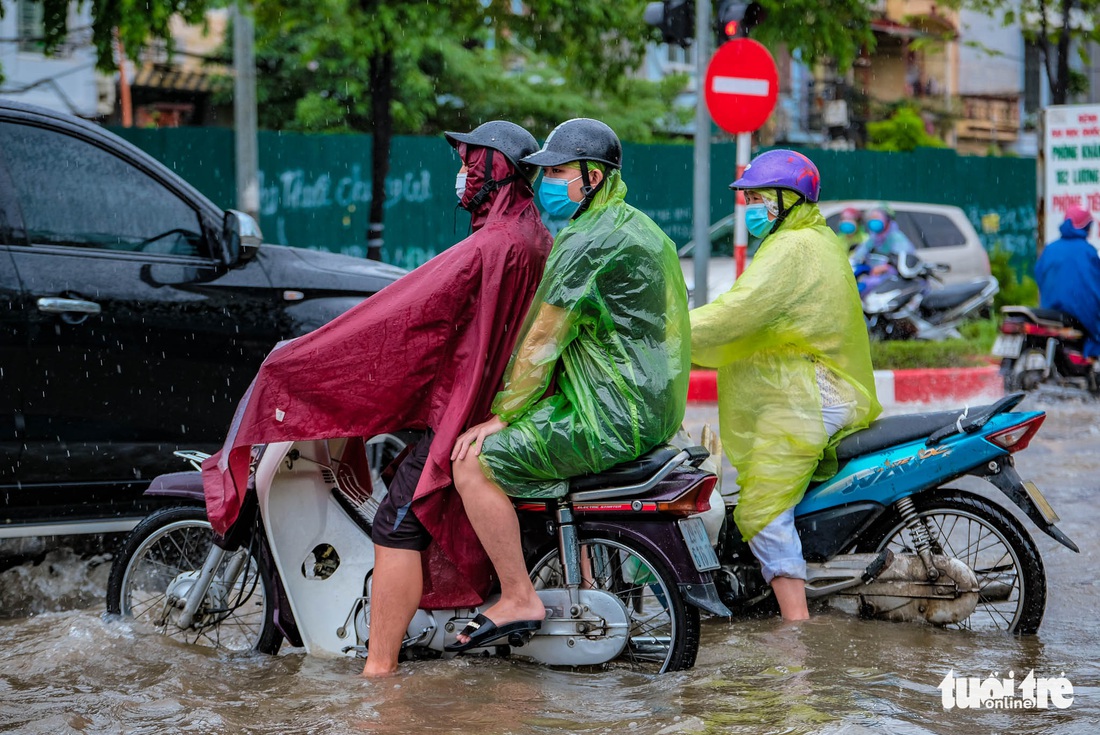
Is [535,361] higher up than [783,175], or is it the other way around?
[783,175]

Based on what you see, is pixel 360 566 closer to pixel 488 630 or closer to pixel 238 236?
pixel 488 630

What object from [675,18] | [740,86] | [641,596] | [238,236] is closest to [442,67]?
[675,18]

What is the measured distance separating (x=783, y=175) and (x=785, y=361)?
0.64 meters

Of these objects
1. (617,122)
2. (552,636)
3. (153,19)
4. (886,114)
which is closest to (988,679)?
(552,636)

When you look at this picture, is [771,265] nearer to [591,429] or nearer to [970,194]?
[591,429]

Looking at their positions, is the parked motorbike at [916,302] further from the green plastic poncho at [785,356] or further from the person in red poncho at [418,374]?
the person in red poncho at [418,374]

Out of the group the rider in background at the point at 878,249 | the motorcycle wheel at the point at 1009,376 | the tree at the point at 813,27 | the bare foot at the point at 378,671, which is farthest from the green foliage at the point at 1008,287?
the bare foot at the point at 378,671

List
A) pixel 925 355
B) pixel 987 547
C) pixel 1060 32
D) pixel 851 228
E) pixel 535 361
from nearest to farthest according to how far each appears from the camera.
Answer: pixel 535 361 < pixel 987 547 < pixel 925 355 < pixel 851 228 < pixel 1060 32

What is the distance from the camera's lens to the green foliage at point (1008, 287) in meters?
17.5

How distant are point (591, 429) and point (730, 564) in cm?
107

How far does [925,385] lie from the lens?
10.7 metres

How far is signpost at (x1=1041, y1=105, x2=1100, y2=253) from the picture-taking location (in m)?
13.2

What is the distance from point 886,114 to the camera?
33500 millimetres

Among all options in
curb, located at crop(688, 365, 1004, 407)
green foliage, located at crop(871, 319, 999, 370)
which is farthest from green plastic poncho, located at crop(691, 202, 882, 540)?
green foliage, located at crop(871, 319, 999, 370)
